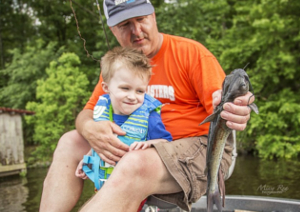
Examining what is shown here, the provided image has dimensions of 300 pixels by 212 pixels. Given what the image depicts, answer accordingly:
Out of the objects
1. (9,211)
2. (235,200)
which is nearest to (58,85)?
(9,211)

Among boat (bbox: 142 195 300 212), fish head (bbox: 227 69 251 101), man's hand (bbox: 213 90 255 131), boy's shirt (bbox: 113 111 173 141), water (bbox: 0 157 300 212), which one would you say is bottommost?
water (bbox: 0 157 300 212)

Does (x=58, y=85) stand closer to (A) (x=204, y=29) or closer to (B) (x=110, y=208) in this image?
(A) (x=204, y=29)

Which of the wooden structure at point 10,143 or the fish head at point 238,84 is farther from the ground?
the fish head at point 238,84

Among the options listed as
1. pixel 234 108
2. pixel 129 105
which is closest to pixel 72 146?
pixel 129 105

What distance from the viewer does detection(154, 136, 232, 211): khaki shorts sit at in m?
1.74

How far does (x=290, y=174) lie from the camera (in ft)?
20.8

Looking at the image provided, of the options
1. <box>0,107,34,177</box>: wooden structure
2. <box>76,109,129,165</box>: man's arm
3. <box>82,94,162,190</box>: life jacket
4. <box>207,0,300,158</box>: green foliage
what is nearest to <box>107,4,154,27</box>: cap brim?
<box>82,94,162,190</box>: life jacket

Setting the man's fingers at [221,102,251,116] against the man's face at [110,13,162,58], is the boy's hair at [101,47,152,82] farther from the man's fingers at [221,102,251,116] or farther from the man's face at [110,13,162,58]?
the man's fingers at [221,102,251,116]

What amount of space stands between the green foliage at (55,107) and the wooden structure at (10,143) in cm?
56

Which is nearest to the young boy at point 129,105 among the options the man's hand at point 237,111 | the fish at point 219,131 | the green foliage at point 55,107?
the fish at point 219,131

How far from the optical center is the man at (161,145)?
1.57m

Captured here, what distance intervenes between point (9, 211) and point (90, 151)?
3559 mm

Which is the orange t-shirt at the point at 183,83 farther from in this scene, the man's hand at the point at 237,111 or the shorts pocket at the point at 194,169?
the man's hand at the point at 237,111

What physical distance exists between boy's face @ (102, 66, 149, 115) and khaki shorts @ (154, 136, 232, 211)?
333 millimetres
